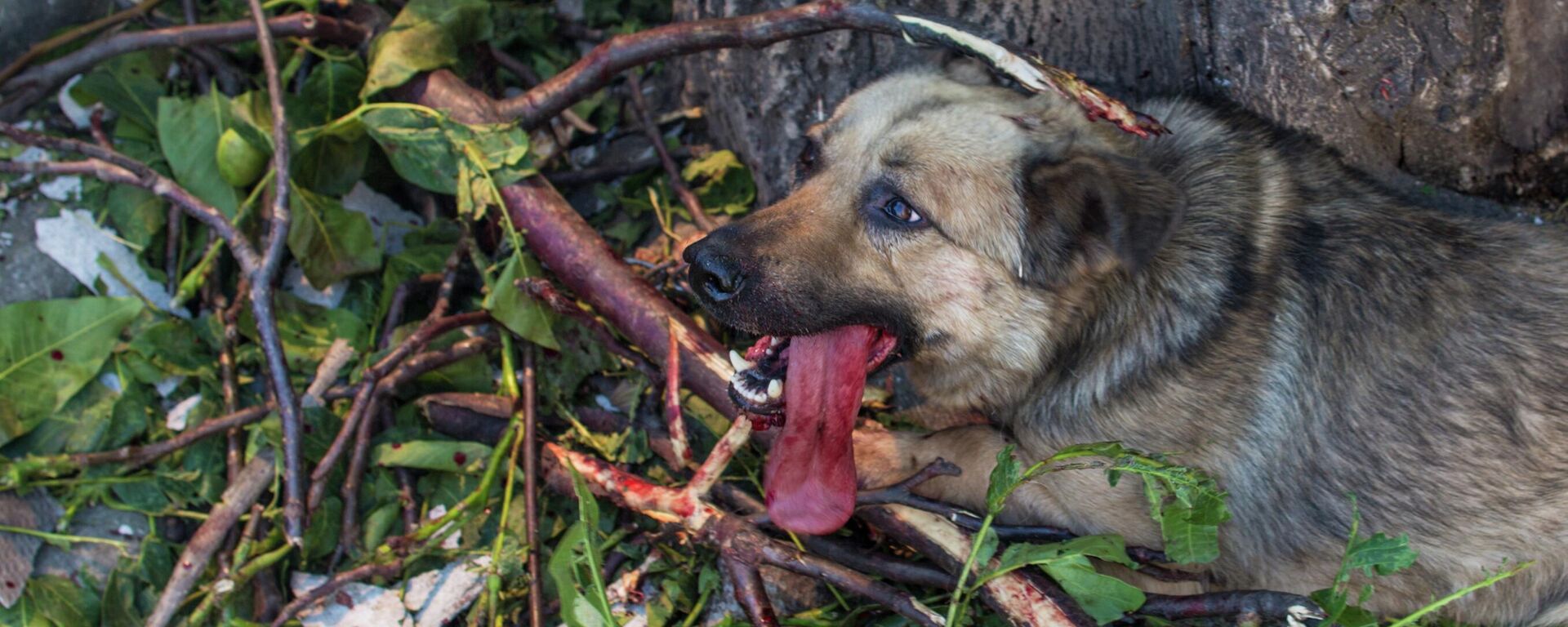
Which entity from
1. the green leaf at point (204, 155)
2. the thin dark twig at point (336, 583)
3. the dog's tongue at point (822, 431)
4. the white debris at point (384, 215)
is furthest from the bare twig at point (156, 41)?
the dog's tongue at point (822, 431)

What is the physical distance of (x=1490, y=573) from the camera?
3.22 meters

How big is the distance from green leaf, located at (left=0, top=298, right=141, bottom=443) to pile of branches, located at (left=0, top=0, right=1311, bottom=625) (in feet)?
0.70

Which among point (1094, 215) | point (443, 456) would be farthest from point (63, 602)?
point (1094, 215)

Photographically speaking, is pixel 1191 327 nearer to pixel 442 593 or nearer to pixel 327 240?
pixel 442 593

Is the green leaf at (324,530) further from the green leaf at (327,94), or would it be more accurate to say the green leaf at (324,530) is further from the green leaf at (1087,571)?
the green leaf at (1087,571)

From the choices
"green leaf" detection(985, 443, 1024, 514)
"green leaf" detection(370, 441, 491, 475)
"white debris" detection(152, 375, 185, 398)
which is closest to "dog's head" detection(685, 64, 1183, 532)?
"green leaf" detection(985, 443, 1024, 514)

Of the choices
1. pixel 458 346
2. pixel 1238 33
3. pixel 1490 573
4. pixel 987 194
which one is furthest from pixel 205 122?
pixel 1490 573

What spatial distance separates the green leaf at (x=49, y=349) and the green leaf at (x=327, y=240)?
0.62 m

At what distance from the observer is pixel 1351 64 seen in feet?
11.6

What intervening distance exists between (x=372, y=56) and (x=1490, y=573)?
4220 millimetres

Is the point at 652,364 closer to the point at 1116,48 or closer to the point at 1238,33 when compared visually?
the point at 1116,48

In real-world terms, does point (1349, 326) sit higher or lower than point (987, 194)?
lower

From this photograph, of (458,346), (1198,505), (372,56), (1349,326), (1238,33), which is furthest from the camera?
(372,56)

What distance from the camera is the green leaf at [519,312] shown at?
4121mm
